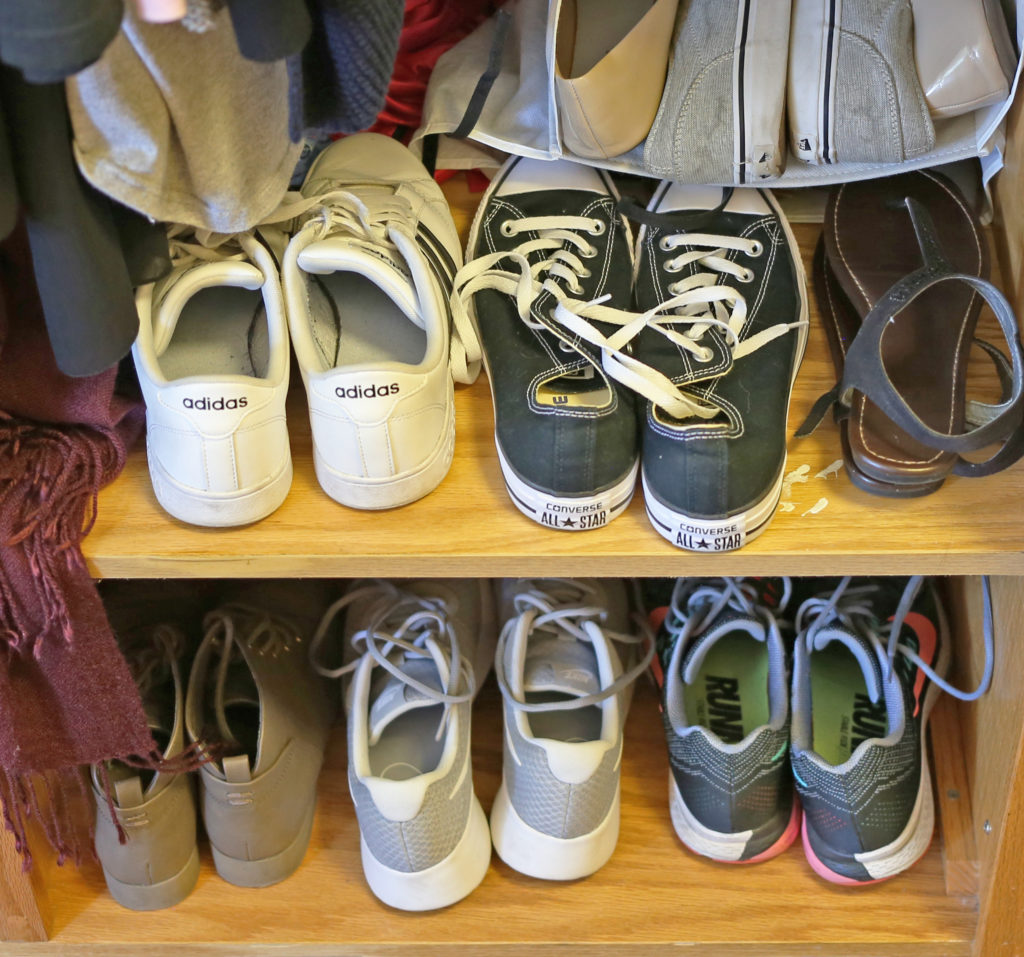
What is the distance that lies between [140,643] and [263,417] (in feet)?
1.13

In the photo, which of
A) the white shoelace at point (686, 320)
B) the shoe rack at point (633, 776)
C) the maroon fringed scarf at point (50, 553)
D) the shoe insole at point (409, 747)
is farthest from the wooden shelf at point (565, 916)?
the white shoelace at point (686, 320)

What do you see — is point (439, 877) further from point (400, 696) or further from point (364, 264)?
point (364, 264)

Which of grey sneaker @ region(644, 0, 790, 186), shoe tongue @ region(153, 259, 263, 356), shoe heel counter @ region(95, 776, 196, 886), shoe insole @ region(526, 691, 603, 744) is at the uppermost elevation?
grey sneaker @ region(644, 0, 790, 186)

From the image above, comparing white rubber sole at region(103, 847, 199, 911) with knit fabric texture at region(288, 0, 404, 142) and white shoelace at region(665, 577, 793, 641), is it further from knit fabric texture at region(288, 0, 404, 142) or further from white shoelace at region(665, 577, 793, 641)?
knit fabric texture at region(288, 0, 404, 142)

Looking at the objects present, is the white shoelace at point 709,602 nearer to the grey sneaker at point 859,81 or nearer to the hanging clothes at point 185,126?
the grey sneaker at point 859,81

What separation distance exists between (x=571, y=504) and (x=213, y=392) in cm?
23

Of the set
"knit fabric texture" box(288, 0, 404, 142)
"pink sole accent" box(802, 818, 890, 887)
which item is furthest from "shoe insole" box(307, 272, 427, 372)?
"pink sole accent" box(802, 818, 890, 887)

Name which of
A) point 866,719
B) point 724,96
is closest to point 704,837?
point 866,719

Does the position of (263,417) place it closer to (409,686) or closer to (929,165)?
(409,686)

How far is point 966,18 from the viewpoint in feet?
2.38

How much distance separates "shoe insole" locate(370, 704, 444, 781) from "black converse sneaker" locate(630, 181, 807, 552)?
324mm

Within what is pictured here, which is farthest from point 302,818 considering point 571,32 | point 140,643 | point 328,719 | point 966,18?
point 966,18

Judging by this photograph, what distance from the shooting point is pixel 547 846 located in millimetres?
838

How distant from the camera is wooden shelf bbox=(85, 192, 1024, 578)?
2.15 ft
